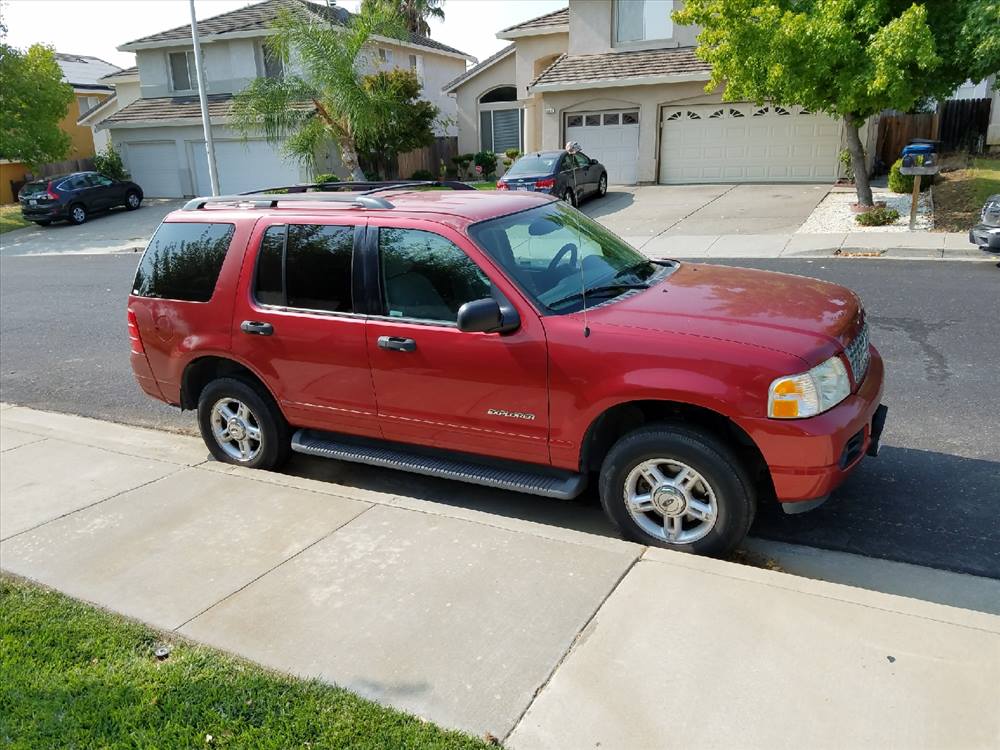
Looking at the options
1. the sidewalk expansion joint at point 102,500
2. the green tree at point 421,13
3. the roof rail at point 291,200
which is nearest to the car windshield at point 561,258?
the roof rail at point 291,200

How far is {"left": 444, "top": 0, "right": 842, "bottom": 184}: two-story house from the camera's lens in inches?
883

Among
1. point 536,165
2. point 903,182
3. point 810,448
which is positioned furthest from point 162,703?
point 903,182

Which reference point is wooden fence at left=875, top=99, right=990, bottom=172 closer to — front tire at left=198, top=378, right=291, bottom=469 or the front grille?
the front grille

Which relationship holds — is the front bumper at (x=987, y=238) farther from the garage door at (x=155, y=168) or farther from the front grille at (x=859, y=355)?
the garage door at (x=155, y=168)

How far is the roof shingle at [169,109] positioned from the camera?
30484mm

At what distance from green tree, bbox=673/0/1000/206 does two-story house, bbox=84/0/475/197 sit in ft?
55.6

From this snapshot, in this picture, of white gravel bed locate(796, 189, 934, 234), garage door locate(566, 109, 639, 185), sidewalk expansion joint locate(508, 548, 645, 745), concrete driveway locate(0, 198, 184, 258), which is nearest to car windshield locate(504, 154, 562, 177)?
garage door locate(566, 109, 639, 185)

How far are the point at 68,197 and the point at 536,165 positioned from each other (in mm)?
17240

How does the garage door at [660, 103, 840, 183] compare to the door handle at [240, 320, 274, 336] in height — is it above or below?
above

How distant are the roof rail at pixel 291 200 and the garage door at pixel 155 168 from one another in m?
29.0

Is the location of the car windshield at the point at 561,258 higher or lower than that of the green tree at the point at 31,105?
lower

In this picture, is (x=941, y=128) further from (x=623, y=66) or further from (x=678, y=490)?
(x=678, y=490)

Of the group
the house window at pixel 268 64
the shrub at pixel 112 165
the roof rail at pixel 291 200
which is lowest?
the roof rail at pixel 291 200

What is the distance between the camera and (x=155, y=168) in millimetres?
32438
